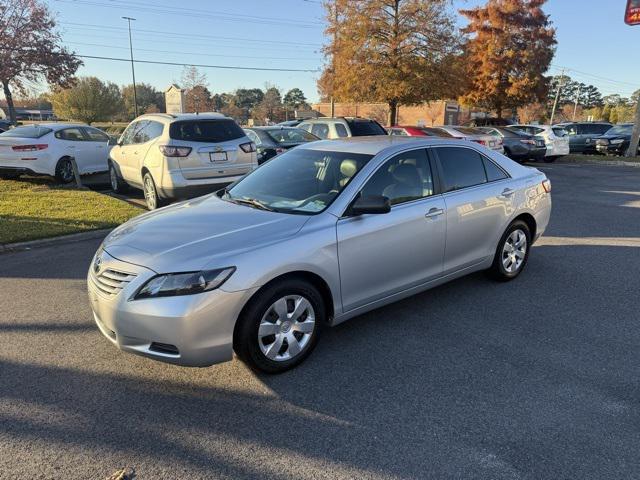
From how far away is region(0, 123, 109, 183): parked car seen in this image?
1076cm

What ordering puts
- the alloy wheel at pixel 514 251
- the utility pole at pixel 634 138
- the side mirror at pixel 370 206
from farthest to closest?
1. the utility pole at pixel 634 138
2. the alloy wheel at pixel 514 251
3. the side mirror at pixel 370 206

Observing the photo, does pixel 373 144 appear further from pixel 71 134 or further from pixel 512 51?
pixel 512 51

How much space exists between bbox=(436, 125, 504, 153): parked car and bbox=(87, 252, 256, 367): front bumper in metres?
12.9

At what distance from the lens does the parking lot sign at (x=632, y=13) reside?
18125 mm

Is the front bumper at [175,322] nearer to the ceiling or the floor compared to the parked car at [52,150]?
nearer to the floor

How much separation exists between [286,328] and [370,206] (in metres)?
1.09

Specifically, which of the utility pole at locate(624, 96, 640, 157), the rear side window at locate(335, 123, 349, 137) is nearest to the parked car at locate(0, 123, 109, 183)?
the rear side window at locate(335, 123, 349, 137)

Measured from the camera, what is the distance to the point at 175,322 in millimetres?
2908

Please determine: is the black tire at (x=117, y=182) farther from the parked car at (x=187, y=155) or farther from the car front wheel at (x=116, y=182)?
the parked car at (x=187, y=155)

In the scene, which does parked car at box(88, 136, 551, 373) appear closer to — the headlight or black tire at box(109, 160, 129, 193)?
the headlight

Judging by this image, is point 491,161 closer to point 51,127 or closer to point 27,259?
point 27,259

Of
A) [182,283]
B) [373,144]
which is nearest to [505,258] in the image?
[373,144]

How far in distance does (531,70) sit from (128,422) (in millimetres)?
28667

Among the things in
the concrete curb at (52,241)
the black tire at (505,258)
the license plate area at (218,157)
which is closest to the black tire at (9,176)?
the concrete curb at (52,241)
